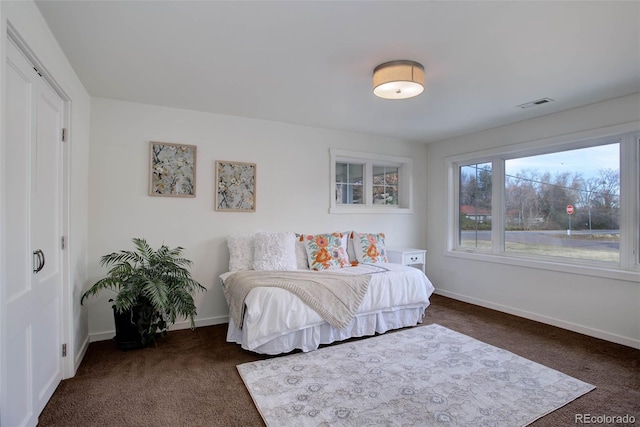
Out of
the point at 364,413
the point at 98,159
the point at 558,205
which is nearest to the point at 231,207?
the point at 98,159

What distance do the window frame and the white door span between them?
4.62 metres

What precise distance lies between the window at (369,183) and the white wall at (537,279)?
475 mm

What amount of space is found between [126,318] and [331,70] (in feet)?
9.22

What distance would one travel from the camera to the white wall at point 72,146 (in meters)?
1.69

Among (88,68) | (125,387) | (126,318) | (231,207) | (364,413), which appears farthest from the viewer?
(231,207)

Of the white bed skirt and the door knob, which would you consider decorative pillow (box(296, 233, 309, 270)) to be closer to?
the white bed skirt

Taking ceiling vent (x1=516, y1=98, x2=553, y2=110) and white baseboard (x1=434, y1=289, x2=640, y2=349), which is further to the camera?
ceiling vent (x1=516, y1=98, x2=553, y2=110)

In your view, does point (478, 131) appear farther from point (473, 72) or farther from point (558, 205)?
point (473, 72)

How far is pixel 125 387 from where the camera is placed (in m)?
2.35

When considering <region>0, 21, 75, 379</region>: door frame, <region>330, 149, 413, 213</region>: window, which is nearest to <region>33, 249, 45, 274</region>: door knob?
<region>0, 21, 75, 379</region>: door frame

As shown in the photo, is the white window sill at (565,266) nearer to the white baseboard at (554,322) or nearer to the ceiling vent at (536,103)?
the white baseboard at (554,322)

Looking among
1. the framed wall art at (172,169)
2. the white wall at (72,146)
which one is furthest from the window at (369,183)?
the white wall at (72,146)

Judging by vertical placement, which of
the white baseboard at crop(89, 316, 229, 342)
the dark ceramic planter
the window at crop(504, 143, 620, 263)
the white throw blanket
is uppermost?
the window at crop(504, 143, 620, 263)

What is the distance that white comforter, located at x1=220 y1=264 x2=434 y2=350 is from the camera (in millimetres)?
2750
